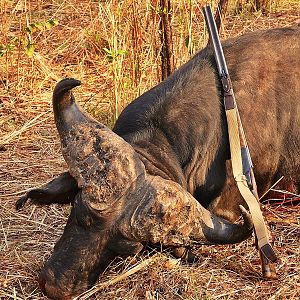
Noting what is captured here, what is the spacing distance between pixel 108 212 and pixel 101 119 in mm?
3226

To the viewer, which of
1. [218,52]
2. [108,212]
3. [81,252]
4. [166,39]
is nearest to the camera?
[108,212]

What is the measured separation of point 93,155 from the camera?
3746 mm

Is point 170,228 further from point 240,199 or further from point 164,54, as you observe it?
point 164,54

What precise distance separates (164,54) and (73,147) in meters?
3.17

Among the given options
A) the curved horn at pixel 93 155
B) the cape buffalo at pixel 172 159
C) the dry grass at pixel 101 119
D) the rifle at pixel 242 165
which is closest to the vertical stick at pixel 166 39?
the dry grass at pixel 101 119

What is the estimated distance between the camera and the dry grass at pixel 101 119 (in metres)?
4.15

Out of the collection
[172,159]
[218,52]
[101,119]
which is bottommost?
[101,119]

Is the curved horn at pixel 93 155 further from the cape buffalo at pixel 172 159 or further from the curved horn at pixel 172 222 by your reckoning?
the curved horn at pixel 172 222

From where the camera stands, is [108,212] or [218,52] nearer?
[108,212]

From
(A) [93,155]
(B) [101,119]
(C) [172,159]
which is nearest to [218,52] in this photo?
(C) [172,159]

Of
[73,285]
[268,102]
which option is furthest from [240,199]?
[73,285]

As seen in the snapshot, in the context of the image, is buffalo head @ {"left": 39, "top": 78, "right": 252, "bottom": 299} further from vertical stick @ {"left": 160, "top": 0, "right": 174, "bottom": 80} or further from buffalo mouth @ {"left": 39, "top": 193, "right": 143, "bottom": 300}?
vertical stick @ {"left": 160, "top": 0, "right": 174, "bottom": 80}

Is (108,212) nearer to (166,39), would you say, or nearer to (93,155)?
(93,155)

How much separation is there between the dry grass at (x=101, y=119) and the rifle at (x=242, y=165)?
0.71 ft
